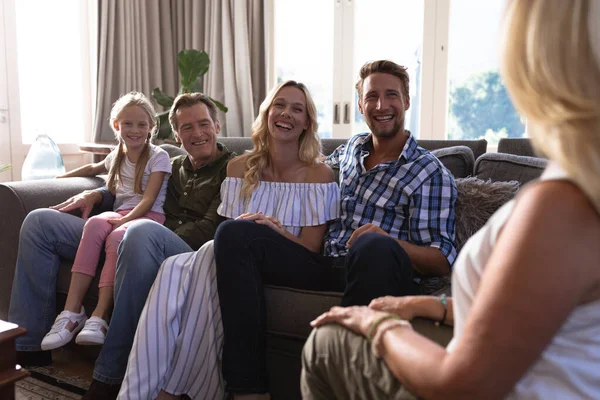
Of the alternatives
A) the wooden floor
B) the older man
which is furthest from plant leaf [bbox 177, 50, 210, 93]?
the wooden floor

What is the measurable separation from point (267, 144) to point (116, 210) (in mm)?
736

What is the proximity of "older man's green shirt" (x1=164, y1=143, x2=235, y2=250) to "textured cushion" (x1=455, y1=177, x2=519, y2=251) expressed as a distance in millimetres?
856

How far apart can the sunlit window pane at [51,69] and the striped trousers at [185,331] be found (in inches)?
107

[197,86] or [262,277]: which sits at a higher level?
[197,86]

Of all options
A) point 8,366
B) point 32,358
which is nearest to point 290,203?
point 8,366

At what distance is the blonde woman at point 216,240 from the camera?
1.64m

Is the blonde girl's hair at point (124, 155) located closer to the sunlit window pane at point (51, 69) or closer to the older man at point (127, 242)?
A: the older man at point (127, 242)

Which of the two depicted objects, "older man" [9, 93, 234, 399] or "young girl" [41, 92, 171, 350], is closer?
"older man" [9, 93, 234, 399]

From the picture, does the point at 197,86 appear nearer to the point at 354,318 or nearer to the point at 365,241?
the point at 365,241

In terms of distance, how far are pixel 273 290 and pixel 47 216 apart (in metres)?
0.96

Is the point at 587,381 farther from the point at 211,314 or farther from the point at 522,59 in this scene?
the point at 211,314

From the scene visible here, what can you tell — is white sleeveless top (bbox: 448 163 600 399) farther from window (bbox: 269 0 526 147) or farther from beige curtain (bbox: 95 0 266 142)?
beige curtain (bbox: 95 0 266 142)

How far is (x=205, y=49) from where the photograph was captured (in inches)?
170

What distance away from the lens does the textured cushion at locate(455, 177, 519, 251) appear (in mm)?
1794
